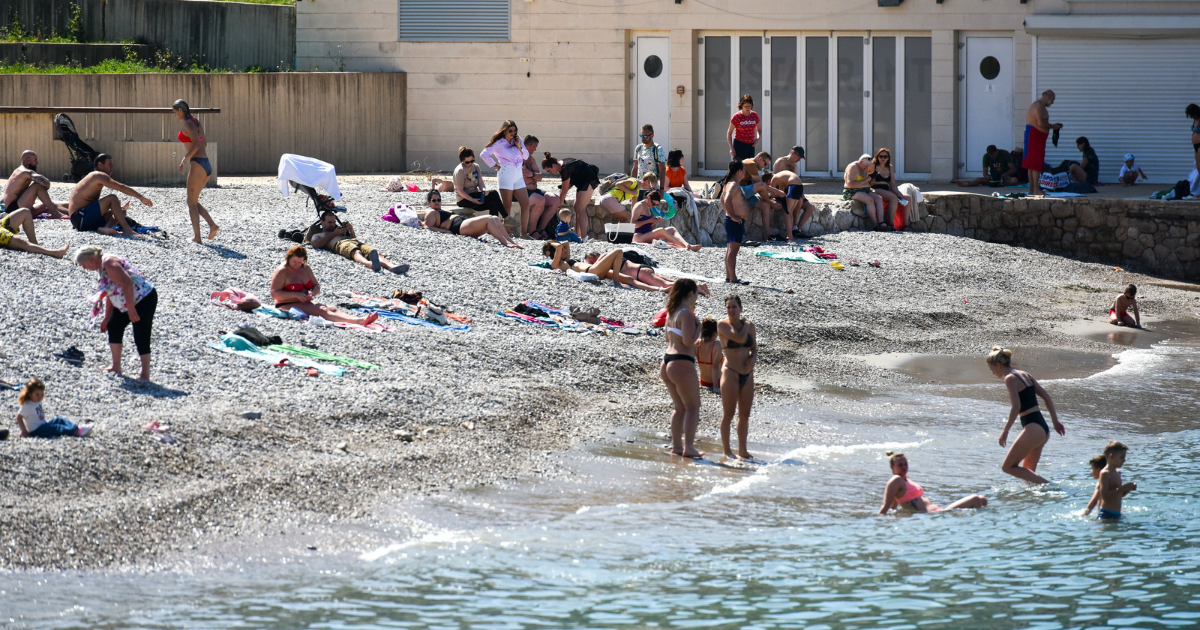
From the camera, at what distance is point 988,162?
22.5 metres

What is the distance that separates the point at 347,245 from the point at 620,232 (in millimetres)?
4632

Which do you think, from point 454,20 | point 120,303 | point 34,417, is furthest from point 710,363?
point 454,20

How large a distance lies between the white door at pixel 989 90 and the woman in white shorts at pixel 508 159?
9.67 metres

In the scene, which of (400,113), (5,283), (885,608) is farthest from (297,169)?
(885,608)

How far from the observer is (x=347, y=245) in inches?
605

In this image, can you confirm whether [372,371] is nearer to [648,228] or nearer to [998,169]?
[648,228]

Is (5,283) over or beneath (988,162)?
beneath

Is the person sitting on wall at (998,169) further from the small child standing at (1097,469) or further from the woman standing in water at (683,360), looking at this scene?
the small child standing at (1097,469)

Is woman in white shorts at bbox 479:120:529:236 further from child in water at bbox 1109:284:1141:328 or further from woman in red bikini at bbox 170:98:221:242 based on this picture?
child in water at bbox 1109:284:1141:328

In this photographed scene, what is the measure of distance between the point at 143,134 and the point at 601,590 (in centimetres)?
1653

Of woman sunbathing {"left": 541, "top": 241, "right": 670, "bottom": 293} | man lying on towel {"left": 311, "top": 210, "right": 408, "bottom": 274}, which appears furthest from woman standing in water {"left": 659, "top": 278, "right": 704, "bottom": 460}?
man lying on towel {"left": 311, "top": 210, "right": 408, "bottom": 274}

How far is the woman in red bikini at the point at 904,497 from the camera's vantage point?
332 inches

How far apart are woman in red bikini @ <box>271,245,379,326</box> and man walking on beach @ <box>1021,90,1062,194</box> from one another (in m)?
12.8

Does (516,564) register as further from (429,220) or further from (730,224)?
(429,220)
